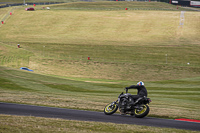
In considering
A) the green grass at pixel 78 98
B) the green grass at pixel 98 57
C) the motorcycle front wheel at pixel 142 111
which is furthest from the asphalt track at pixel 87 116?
the green grass at pixel 98 57

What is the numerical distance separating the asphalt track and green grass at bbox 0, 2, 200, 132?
75.9 inches

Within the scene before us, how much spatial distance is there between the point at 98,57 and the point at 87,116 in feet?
162

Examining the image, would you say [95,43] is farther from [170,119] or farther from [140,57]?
[170,119]

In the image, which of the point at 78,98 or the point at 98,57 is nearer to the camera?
the point at 78,98

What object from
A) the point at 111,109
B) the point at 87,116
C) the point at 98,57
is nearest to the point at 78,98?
the point at 111,109

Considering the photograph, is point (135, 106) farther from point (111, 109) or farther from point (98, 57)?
point (98, 57)

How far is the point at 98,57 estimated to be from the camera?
66375 mm

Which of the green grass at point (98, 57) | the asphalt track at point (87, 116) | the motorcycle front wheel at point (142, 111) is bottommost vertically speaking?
the green grass at point (98, 57)

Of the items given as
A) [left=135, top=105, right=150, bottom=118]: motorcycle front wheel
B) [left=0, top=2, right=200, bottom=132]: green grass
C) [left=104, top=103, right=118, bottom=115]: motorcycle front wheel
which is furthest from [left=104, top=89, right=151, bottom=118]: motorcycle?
[left=0, top=2, right=200, bottom=132]: green grass

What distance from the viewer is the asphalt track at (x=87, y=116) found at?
51.7 ft

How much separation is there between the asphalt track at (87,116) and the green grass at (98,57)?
6.32ft

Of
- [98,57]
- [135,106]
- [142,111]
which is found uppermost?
[135,106]

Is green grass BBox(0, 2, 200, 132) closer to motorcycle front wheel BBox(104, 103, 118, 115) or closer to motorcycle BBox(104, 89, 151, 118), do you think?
motorcycle BBox(104, 89, 151, 118)

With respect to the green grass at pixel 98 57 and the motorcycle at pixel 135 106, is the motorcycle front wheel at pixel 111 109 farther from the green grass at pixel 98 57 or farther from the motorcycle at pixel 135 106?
the green grass at pixel 98 57
